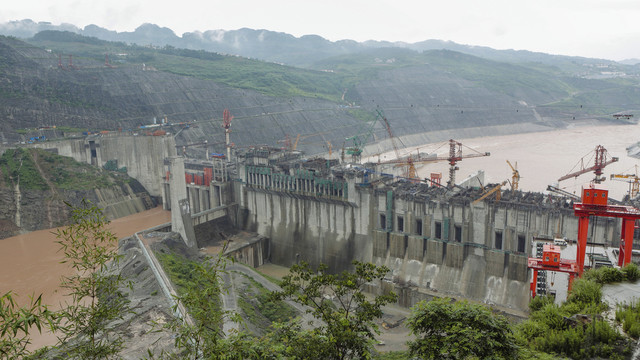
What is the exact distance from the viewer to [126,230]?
68.6 metres

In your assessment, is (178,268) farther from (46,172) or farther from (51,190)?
(46,172)

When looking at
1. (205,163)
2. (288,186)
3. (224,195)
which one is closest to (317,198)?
(288,186)

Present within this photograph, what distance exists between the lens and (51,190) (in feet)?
227

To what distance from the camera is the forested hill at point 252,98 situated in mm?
100875

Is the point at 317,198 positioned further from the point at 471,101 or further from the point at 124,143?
the point at 471,101

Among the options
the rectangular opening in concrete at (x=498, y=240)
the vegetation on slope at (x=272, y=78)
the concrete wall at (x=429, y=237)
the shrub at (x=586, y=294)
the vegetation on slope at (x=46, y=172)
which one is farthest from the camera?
the vegetation on slope at (x=272, y=78)

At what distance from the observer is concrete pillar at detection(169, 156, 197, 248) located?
180 feet

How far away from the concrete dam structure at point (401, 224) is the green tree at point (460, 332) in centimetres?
2617

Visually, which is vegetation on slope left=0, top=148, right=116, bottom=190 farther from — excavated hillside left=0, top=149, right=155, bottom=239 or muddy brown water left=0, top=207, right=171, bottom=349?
muddy brown water left=0, top=207, right=171, bottom=349

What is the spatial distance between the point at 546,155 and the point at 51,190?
100 m

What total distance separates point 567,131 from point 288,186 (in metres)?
123

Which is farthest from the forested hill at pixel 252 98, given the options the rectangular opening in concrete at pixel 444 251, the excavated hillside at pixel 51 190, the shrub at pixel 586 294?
the shrub at pixel 586 294

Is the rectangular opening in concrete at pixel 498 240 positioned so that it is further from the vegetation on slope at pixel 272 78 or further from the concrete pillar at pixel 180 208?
the vegetation on slope at pixel 272 78

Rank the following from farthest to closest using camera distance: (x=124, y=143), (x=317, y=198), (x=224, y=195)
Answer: (x=124, y=143), (x=224, y=195), (x=317, y=198)
